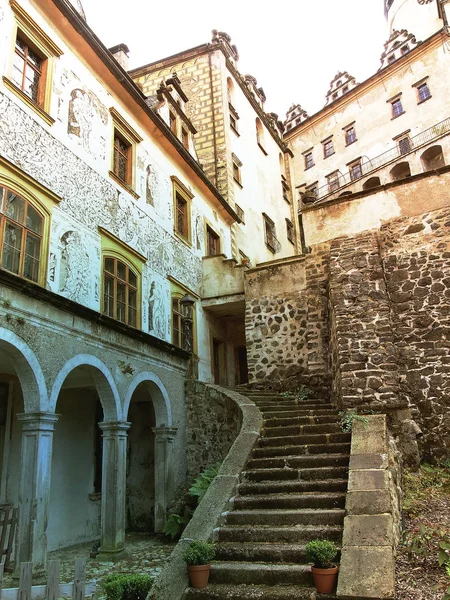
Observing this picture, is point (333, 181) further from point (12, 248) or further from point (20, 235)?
point (12, 248)

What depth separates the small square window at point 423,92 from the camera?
1093 inches

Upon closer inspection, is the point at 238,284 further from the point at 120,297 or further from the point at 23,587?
the point at 23,587

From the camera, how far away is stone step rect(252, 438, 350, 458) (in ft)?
23.9

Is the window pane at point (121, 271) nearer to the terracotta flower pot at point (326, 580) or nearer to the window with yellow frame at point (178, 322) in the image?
the window with yellow frame at point (178, 322)

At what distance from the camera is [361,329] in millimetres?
9867

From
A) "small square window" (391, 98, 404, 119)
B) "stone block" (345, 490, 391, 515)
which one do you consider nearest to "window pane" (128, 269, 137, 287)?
"stone block" (345, 490, 391, 515)

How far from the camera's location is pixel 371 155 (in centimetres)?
3023

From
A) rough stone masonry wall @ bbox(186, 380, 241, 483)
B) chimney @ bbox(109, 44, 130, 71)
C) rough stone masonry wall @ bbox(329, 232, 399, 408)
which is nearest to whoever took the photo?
rough stone masonry wall @ bbox(329, 232, 399, 408)

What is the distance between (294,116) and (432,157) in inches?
505

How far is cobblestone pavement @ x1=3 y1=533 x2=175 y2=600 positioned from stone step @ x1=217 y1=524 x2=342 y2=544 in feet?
5.39

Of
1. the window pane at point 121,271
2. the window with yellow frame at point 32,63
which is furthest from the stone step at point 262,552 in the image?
the window with yellow frame at point 32,63

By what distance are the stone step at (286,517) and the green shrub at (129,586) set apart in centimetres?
148

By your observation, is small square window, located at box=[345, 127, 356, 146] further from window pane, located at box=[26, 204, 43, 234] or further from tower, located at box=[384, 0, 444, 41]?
window pane, located at box=[26, 204, 43, 234]

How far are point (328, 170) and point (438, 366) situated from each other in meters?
24.9
